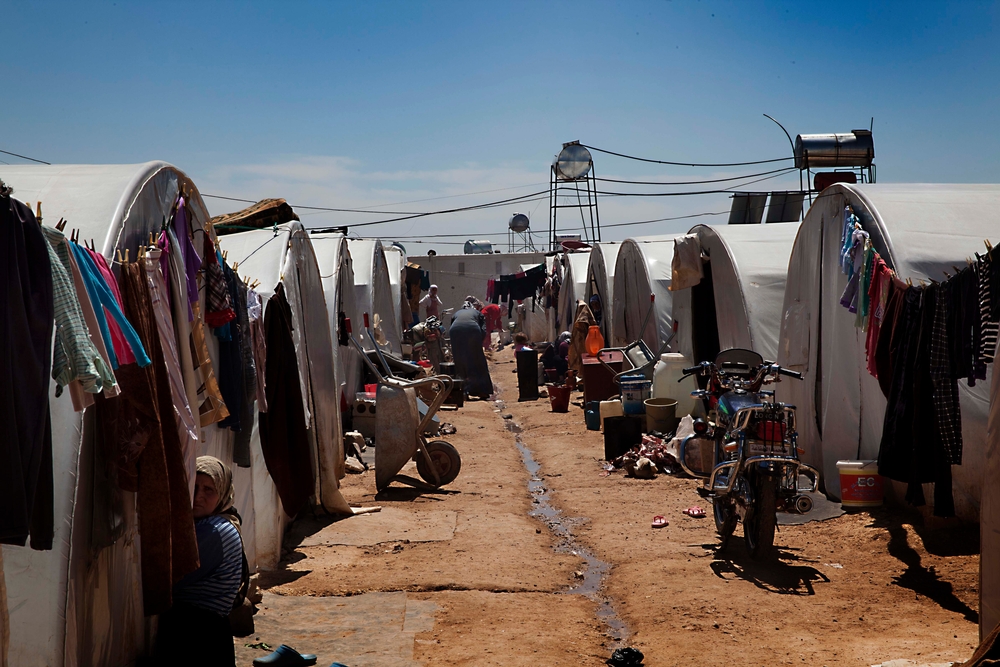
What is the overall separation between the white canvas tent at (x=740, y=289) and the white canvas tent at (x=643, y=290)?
1864mm

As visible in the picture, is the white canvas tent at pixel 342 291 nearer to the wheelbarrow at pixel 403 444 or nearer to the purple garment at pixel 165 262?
the wheelbarrow at pixel 403 444

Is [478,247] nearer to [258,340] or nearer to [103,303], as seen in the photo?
[258,340]

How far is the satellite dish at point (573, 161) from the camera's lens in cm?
2686

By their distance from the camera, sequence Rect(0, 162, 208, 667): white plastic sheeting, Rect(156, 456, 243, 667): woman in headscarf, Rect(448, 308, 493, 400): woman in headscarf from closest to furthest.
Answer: Rect(0, 162, 208, 667): white plastic sheeting < Rect(156, 456, 243, 667): woman in headscarf < Rect(448, 308, 493, 400): woman in headscarf

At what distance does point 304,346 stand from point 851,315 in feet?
16.0

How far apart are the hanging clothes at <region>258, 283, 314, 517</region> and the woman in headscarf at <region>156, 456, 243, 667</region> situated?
2662 millimetres

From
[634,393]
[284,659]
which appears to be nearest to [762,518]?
[284,659]

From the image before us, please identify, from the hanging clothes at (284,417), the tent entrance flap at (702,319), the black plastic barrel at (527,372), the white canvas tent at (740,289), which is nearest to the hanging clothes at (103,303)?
the hanging clothes at (284,417)

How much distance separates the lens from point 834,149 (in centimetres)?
1347

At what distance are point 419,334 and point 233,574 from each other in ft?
48.4

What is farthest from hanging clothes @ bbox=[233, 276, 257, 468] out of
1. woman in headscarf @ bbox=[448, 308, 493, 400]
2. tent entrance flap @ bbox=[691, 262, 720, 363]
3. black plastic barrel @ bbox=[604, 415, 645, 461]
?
woman in headscarf @ bbox=[448, 308, 493, 400]

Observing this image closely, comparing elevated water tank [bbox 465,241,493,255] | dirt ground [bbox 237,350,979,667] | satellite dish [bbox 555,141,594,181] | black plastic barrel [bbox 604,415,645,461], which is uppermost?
satellite dish [bbox 555,141,594,181]

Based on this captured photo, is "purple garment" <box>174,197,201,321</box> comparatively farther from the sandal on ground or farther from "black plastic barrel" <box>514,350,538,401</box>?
"black plastic barrel" <box>514,350,538,401</box>

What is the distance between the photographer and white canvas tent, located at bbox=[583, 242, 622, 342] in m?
18.4
